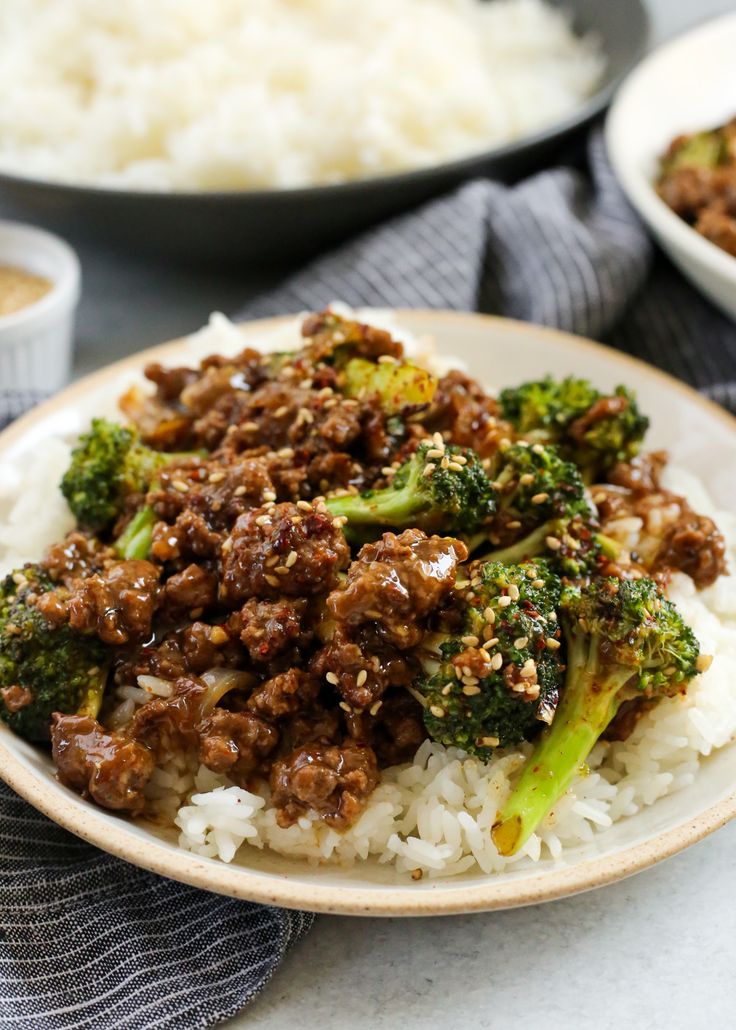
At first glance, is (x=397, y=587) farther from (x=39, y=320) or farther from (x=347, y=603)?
(x=39, y=320)

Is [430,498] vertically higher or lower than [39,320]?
higher

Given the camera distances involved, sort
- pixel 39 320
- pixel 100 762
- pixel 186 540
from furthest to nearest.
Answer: pixel 39 320, pixel 186 540, pixel 100 762

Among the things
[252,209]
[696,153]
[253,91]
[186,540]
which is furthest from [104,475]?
[696,153]

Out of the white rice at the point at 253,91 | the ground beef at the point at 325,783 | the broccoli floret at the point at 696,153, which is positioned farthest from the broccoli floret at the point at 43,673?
the broccoli floret at the point at 696,153

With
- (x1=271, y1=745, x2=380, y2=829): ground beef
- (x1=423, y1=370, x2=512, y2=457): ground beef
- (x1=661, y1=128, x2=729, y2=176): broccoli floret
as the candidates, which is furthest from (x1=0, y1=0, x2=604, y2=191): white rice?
(x1=271, y1=745, x2=380, y2=829): ground beef

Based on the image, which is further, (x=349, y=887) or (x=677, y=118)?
(x=677, y=118)

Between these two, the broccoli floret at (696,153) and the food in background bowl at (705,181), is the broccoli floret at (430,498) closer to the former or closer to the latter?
the food in background bowl at (705,181)
